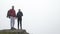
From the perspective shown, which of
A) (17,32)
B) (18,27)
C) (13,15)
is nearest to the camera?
(17,32)

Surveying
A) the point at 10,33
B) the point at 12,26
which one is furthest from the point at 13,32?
the point at 12,26

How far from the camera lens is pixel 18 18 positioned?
20.4 metres

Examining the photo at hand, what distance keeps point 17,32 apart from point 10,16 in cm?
227

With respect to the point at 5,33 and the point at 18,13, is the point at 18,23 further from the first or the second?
the point at 5,33

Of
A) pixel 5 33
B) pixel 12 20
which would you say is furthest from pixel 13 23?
pixel 5 33

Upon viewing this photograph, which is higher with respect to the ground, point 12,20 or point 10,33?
point 12,20

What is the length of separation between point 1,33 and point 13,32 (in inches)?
48.3

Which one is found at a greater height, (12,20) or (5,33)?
(12,20)

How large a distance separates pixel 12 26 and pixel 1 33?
179 cm

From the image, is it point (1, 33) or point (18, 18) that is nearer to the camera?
point (1, 33)

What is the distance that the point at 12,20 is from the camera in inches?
782

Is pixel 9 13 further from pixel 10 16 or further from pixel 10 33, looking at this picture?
pixel 10 33

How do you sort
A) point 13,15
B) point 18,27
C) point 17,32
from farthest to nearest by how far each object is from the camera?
point 18,27 < point 13,15 < point 17,32

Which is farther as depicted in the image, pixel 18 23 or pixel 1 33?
pixel 18 23
